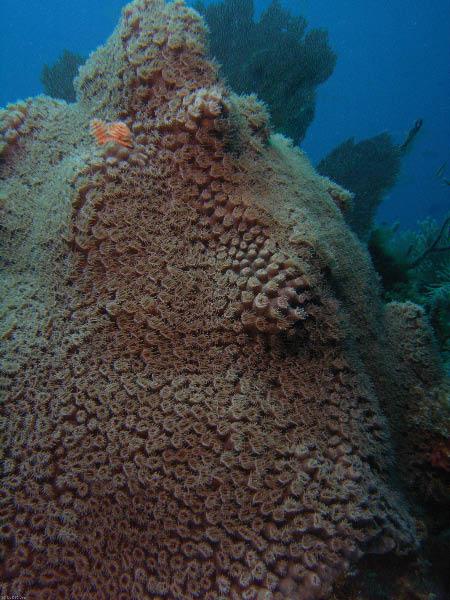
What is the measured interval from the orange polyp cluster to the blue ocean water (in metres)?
63.1

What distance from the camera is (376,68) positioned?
77.4 m

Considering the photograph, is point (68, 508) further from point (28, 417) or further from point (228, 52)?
point (228, 52)

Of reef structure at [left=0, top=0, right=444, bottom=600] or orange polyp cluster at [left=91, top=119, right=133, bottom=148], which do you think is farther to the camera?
orange polyp cluster at [left=91, top=119, right=133, bottom=148]

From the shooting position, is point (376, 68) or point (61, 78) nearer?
point (61, 78)

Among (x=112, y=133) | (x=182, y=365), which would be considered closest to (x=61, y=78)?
(x=112, y=133)

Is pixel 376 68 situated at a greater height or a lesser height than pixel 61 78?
greater

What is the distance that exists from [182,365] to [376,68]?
3716 inches

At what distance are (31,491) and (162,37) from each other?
11.4ft

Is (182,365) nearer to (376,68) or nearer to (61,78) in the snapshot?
(61,78)

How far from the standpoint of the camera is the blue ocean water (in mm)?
65375

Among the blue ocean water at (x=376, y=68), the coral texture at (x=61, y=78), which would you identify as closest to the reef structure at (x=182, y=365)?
the coral texture at (x=61, y=78)

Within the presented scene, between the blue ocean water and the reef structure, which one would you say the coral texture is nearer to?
the reef structure

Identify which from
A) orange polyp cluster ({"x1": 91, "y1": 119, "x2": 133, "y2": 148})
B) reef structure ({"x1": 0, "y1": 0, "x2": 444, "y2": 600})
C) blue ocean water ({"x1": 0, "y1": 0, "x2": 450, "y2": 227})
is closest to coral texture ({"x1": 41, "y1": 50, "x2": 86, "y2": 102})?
reef structure ({"x1": 0, "y1": 0, "x2": 444, "y2": 600})

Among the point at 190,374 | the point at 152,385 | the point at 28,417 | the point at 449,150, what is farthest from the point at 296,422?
the point at 449,150
